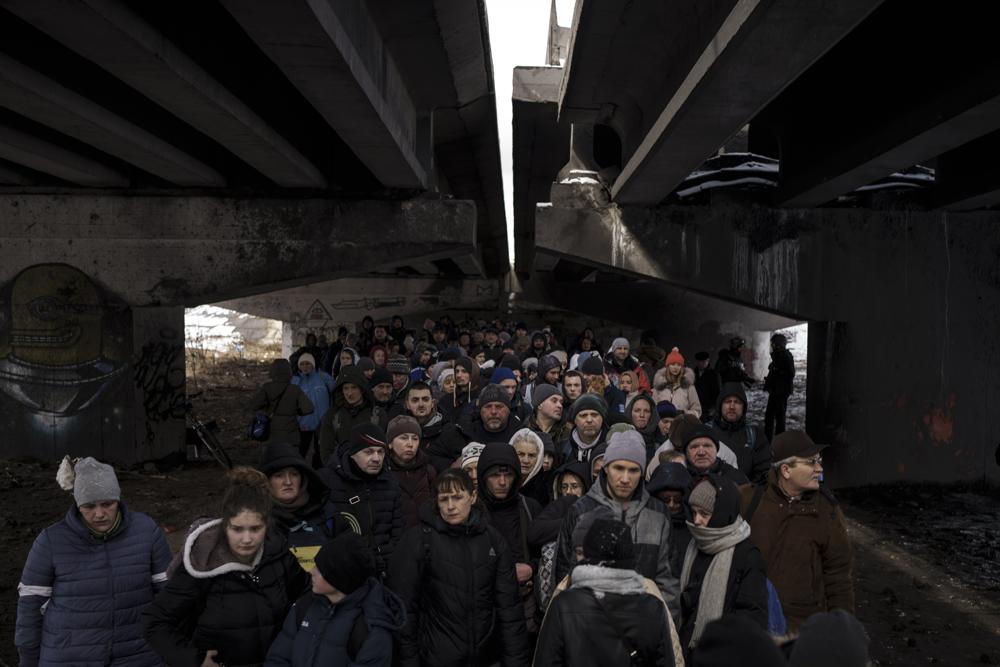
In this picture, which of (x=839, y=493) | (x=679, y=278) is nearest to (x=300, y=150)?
(x=679, y=278)

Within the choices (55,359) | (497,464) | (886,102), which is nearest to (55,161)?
(55,359)

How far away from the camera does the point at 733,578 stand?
3.35 m

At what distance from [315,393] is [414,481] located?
4471 mm

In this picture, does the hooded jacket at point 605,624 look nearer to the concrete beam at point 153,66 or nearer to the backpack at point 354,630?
the backpack at point 354,630

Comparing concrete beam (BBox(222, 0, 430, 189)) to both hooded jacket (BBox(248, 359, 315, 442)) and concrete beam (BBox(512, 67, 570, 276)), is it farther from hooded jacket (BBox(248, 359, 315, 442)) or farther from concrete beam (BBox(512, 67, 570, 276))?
hooded jacket (BBox(248, 359, 315, 442))

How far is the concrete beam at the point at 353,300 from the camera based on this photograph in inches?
1093

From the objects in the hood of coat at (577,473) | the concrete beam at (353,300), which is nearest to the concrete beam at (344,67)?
the hood of coat at (577,473)

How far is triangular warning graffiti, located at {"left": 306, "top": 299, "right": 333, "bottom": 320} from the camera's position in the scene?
27.8 m

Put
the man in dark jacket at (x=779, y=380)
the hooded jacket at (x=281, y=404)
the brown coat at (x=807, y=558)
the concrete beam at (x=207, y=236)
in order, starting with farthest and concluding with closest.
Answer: the man in dark jacket at (x=779, y=380) → the concrete beam at (x=207, y=236) → the hooded jacket at (x=281, y=404) → the brown coat at (x=807, y=558)

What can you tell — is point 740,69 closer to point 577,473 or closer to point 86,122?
point 577,473

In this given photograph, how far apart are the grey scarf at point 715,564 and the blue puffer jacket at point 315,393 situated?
603 cm

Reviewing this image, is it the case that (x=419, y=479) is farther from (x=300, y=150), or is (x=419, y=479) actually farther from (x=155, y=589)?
(x=300, y=150)

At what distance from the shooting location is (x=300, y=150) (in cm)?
943

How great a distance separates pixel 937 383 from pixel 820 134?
13.5 feet
